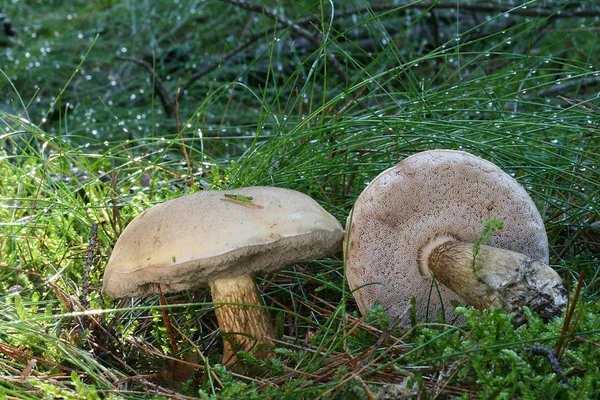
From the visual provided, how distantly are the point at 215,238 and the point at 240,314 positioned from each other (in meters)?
0.34

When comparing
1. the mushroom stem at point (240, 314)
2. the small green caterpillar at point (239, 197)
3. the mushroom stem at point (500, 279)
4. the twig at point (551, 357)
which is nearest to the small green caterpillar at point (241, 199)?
the small green caterpillar at point (239, 197)

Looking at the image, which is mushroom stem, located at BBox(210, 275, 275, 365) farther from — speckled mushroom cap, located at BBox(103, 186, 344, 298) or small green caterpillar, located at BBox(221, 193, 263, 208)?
small green caterpillar, located at BBox(221, 193, 263, 208)

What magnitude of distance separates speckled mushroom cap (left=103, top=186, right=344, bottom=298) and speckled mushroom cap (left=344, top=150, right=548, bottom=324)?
10 centimetres

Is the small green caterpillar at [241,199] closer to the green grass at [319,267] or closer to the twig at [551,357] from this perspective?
the green grass at [319,267]

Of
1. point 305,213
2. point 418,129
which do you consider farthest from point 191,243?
point 418,129

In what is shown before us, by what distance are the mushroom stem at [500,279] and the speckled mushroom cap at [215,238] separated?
0.28 meters

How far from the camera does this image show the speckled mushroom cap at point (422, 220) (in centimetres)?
132

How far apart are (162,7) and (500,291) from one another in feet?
12.9

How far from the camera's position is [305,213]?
1.23m

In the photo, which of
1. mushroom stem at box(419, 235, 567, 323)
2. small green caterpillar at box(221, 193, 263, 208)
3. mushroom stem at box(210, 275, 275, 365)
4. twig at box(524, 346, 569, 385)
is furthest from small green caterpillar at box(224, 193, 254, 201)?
twig at box(524, 346, 569, 385)

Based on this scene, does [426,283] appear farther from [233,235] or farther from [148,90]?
[148,90]

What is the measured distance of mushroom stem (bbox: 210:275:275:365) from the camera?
1.38 m

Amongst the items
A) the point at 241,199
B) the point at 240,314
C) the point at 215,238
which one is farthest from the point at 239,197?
the point at 240,314

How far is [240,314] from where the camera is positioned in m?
1.40
